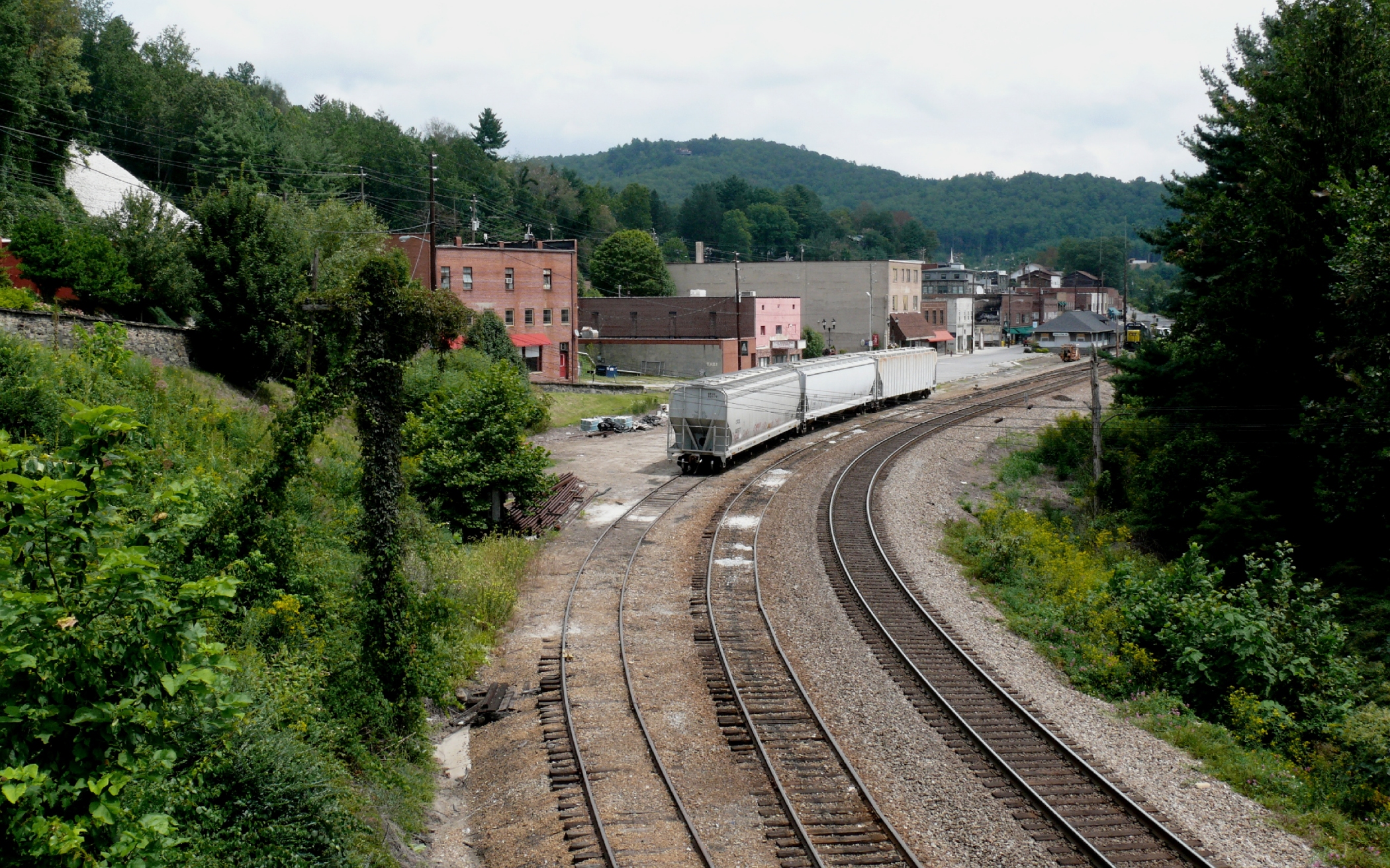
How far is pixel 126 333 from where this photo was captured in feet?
70.5

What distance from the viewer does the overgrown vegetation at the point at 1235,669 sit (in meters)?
12.1

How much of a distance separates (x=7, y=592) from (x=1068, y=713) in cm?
1350

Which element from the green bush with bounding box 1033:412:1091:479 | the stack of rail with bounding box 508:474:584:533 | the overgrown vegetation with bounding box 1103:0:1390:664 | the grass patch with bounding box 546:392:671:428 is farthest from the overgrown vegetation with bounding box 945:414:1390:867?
the grass patch with bounding box 546:392:671:428

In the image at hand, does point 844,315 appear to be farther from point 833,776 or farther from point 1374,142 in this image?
point 833,776

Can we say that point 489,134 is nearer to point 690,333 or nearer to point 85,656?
point 690,333

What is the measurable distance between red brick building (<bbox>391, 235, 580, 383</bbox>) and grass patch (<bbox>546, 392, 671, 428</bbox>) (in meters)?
6.95

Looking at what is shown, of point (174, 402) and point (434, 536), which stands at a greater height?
point (174, 402)

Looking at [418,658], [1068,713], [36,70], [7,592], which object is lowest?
[1068,713]

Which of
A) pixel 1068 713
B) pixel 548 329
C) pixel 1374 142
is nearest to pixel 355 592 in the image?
pixel 1068 713

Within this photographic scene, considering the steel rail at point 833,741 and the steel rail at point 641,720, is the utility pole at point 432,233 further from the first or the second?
the steel rail at point 833,741

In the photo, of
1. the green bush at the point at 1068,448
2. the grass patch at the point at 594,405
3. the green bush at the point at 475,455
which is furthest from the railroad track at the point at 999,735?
the grass patch at the point at 594,405

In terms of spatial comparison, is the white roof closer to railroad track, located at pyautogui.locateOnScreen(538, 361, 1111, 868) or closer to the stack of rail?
the stack of rail

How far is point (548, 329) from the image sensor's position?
60.1 metres

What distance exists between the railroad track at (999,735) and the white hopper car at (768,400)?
10248mm
